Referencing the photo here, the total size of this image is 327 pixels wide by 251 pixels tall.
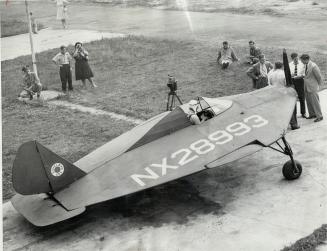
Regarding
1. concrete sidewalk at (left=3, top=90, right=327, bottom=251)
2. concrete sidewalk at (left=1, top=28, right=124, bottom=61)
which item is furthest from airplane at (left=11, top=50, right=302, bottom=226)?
concrete sidewalk at (left=1, top=28, right=124, bottom=61)

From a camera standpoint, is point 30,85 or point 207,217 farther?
point 30,85

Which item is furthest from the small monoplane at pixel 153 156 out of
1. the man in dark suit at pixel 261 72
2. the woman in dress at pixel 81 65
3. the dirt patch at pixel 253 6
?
the dirt patch at pixel 253 6

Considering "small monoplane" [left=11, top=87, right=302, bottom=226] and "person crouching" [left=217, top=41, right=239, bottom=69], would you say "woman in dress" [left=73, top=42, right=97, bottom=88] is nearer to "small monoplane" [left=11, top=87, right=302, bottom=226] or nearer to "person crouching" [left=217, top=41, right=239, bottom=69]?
"person crouching" [left=217, top=41, right=239, bottom=69]

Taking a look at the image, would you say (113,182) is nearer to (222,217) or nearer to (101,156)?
(101,156)

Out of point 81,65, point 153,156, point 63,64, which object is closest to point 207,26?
point 81,65

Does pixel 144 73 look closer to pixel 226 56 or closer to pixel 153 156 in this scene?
pixel 226 56

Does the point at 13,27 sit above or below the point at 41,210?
below
